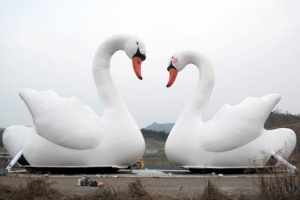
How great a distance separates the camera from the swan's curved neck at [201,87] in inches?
636

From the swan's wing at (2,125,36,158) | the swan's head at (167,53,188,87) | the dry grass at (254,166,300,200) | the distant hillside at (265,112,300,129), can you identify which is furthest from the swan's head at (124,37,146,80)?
the distant hillside at (265,112,300,129)

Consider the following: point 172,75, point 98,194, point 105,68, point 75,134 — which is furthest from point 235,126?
point 98,194

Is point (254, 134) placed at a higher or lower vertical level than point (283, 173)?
higher

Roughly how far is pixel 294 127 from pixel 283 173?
1257 inches

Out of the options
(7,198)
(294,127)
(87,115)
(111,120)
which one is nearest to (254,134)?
(111,120)

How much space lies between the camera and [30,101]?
14.4m

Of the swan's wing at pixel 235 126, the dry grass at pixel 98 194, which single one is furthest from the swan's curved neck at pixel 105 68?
the dry grass at pixel 98 194

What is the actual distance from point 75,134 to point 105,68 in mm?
3877

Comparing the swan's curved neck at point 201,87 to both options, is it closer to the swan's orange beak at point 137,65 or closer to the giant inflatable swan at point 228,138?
the giant inflatable swan at point 228,138

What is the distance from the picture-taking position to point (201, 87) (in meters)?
16.5

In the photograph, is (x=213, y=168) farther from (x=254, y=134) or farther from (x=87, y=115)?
(x=87, y=115)

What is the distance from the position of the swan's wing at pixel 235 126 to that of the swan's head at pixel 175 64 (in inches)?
133

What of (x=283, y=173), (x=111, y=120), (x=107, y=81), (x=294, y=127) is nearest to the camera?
(x=283, y=173)

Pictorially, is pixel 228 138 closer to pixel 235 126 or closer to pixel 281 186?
pixel 235 126
